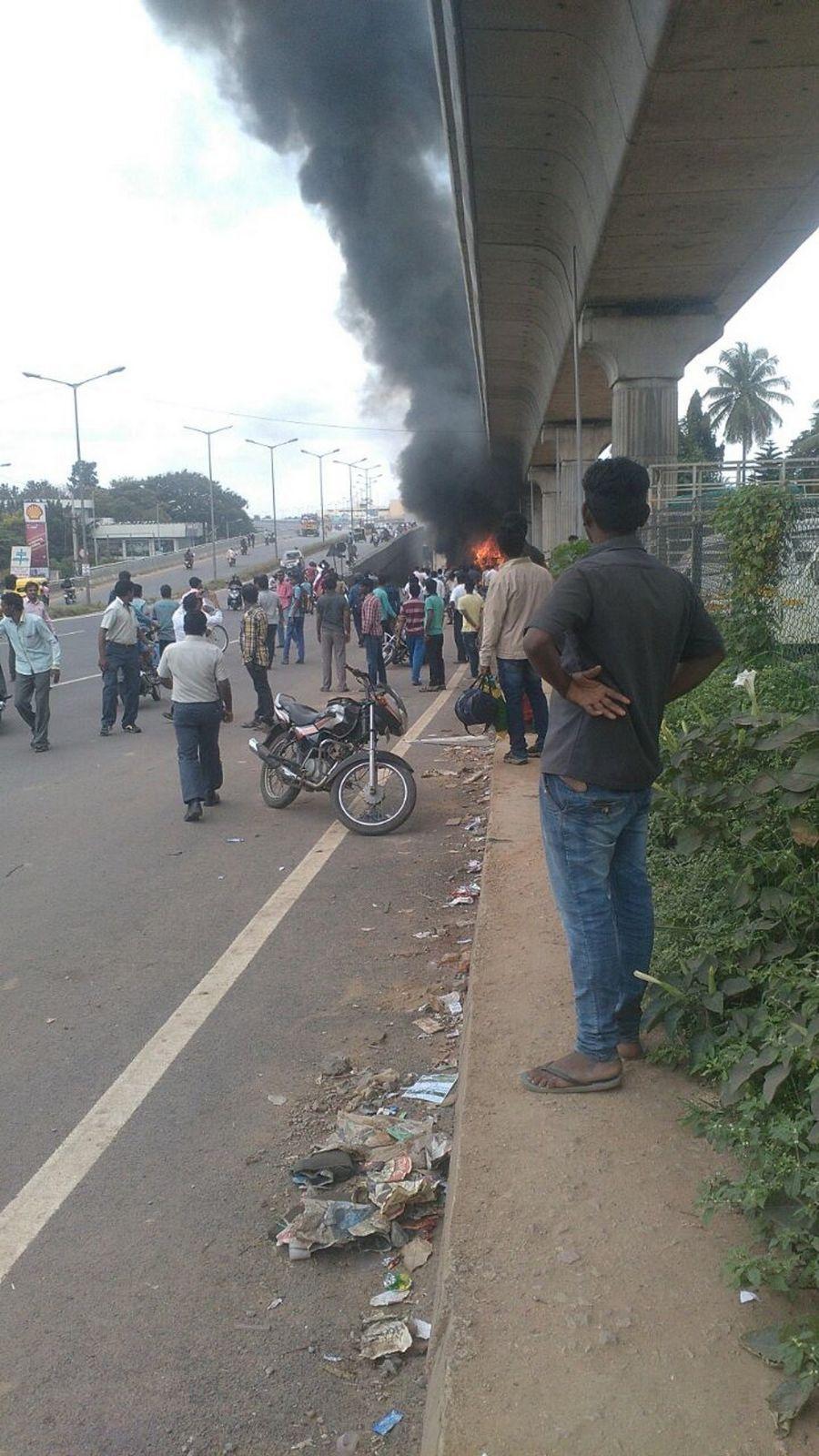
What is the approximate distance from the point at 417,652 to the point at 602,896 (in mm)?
14617

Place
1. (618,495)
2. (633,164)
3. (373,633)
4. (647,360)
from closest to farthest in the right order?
(618,495)
(633,164)
(647,360)
(373,633)

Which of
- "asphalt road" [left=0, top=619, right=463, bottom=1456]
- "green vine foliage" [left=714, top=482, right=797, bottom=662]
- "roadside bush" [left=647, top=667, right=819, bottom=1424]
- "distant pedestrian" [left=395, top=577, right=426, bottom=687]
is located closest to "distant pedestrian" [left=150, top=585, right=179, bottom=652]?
"distant pedestrian" [left=395, top=577, right=426, bottom=687]

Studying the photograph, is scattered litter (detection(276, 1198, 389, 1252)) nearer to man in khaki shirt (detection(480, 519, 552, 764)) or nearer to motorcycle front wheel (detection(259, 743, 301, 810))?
man in khaki shirt (detection(480, 519, 552, 764))

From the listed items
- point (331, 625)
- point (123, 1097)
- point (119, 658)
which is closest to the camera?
point (123, 1097)

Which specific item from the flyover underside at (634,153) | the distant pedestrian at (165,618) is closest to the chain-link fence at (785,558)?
the flyover underside at (634,153)

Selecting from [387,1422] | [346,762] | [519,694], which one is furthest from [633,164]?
[387,1422]

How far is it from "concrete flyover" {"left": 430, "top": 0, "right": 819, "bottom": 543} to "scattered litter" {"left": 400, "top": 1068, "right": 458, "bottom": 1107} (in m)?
6.36

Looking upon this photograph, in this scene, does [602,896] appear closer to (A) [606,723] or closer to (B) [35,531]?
(A) [606,723]

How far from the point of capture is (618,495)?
3.25 meters

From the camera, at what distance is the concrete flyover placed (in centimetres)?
797

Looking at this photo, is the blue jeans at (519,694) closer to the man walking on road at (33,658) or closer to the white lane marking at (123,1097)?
the white lane marking at (123,1097)

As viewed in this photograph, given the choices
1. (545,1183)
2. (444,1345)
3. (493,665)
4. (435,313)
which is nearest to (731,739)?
(545,1183)

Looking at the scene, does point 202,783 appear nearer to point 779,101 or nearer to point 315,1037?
point 315,1037

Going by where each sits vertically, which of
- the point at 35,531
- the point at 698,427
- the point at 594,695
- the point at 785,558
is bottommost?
the point at 594,695
